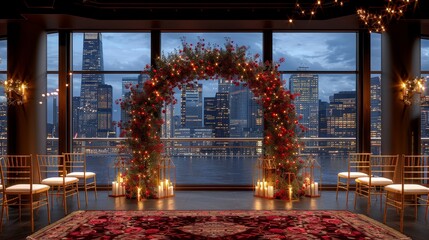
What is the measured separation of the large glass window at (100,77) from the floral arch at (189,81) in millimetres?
1036

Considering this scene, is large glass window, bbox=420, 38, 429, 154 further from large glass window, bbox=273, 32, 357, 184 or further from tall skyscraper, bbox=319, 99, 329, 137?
tall skyscraper, bbox=319, 99, 329, 137

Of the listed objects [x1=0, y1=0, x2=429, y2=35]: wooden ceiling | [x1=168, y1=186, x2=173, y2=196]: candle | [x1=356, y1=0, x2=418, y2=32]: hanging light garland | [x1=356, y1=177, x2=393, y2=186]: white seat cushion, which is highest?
[x1=0, y1=0, x2=429, y2=35]: wooden ceiling

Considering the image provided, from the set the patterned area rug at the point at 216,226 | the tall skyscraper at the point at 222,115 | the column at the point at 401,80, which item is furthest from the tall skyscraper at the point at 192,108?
the column at the point at 401,80

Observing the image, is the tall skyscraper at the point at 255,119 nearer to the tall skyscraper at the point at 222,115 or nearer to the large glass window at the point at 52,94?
the tall skyscraper at the point at 222,115

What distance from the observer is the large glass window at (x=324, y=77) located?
8719 millimetres

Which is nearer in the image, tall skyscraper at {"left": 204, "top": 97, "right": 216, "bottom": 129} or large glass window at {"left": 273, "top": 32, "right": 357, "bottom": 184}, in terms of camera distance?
large glass window at {"left": 273, "top": 32, "right": 357, "bottom": 184}

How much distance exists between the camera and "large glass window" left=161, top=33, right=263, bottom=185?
28.3 feet

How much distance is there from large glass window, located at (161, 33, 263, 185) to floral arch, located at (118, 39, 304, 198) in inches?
22.0

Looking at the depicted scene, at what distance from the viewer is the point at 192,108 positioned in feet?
29.2

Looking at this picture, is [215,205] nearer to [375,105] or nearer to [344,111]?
[344,111]

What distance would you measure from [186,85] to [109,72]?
1897 millimetres

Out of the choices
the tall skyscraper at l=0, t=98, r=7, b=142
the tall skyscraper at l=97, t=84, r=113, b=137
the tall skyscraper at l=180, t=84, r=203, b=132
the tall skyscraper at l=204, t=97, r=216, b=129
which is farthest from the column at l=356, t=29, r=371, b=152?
the tall skyscraper at l=0, t=98, r=7, b=142

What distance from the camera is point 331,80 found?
8.77 metres

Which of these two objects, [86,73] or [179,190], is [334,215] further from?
[86,73]
